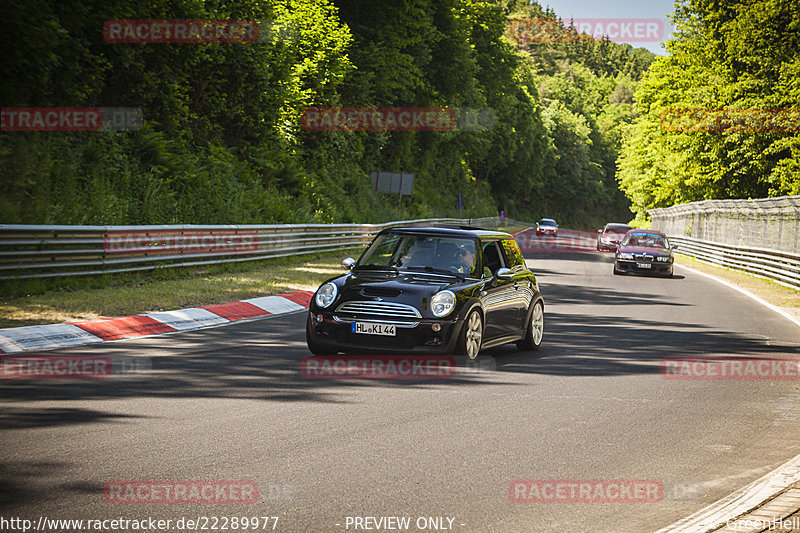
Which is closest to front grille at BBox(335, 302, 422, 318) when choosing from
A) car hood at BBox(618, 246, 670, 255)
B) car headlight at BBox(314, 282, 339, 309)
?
car headlight at BBox(314, 282, 339, 309)

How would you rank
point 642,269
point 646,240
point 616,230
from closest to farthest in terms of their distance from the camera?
1. point 642,269
2. point 646,240
3. point 616,230

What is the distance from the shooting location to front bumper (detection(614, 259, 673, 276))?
30812mm

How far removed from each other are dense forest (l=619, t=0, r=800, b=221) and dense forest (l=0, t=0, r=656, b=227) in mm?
15402

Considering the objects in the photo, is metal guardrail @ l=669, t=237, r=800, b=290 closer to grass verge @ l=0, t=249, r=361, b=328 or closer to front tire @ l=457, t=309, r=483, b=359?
grass verge @ l=0, t=249, r=361, b=328

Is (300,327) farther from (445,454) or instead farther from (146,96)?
(146,96)

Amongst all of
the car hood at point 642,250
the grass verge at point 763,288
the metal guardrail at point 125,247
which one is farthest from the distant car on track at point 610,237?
the metal guardrail at point 125,247

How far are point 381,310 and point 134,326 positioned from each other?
168 inches

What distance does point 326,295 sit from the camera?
35.1ft

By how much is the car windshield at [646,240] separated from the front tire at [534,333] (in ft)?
65.2

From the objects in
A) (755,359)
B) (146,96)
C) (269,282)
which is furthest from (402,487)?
(146,96)

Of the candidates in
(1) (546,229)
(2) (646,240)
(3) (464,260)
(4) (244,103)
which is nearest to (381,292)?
(3) (464,260)

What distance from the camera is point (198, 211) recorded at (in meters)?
25.1

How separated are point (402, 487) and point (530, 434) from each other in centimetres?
198

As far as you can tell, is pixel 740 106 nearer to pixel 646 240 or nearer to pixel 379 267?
pixel 646 240
